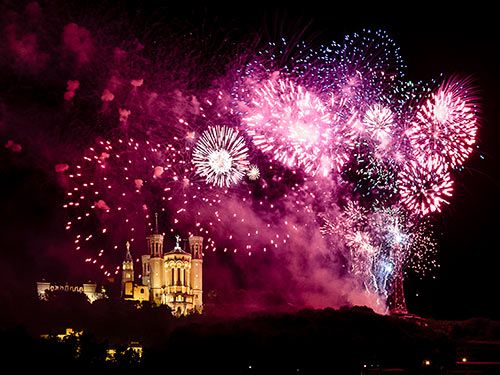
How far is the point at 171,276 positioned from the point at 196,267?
10.9 feet

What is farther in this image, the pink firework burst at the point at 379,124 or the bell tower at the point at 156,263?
the bell tower at the point at 156,263

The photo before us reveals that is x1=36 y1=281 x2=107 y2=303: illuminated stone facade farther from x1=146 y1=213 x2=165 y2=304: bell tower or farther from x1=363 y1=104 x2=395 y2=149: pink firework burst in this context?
x1=363 y1=104 x2=395 y2=149: pink firework burst

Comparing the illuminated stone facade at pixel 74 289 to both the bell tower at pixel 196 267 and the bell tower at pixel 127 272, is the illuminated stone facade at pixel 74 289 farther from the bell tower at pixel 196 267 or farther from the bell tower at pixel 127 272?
the bell tower at pixel 196 267

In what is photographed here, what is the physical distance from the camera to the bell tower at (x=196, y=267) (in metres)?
104

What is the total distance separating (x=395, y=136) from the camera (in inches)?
1679

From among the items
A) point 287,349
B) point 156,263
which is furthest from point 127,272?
point 287,349

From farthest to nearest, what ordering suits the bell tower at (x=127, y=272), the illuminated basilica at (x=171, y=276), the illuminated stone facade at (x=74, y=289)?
the bell tower at (x=127, y=272) → the illuminated basilica at (x=171, y=276) → the illuminated stone facade at (x=74, y=289)

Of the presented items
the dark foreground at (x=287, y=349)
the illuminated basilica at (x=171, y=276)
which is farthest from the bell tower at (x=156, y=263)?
the dark foreground at (x=287, y=349)

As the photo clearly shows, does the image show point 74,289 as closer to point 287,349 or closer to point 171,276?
point 171,276

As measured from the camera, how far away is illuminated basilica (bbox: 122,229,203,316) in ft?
341

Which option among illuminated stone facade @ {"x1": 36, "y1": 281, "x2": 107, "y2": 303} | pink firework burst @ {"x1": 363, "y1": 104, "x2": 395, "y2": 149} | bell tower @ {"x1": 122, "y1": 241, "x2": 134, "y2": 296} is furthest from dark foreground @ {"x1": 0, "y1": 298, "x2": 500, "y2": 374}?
bell tower @ {"x1": 122, "y1": 241, "x2": 134, "y2": 296}

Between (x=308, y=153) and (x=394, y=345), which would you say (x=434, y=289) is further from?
(x=308, y=153)

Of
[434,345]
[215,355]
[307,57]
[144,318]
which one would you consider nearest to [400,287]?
[434,345]

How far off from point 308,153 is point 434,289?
40.2 meters
